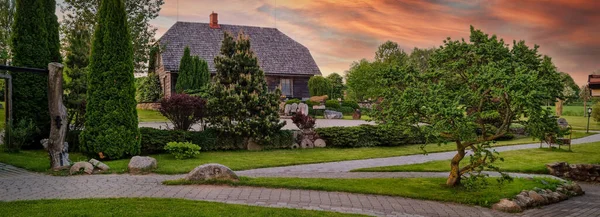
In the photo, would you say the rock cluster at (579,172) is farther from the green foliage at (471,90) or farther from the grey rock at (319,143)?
the grey rock at (319,143)

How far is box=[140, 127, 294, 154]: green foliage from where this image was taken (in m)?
15.0

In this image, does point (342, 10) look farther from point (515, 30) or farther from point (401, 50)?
point (401, 50)

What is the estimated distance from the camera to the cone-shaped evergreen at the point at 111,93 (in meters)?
13.6

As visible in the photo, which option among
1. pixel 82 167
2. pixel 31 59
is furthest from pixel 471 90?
pixel 31 59

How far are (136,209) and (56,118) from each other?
20.6ft

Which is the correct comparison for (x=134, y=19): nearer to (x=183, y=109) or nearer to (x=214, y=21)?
(x=214, y=21)

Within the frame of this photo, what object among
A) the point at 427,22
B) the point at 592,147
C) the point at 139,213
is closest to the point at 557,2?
the point at 427,22

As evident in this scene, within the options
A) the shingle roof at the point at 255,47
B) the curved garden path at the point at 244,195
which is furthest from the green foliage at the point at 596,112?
the curved garden path at the point at 244,195

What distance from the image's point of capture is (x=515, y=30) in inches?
587

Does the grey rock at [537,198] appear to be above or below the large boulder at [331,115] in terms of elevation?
below

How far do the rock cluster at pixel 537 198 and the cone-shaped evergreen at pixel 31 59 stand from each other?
14852mm

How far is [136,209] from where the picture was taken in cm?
709

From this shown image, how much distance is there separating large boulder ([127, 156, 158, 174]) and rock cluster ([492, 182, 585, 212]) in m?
8.36

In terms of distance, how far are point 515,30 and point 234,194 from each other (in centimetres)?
1142
